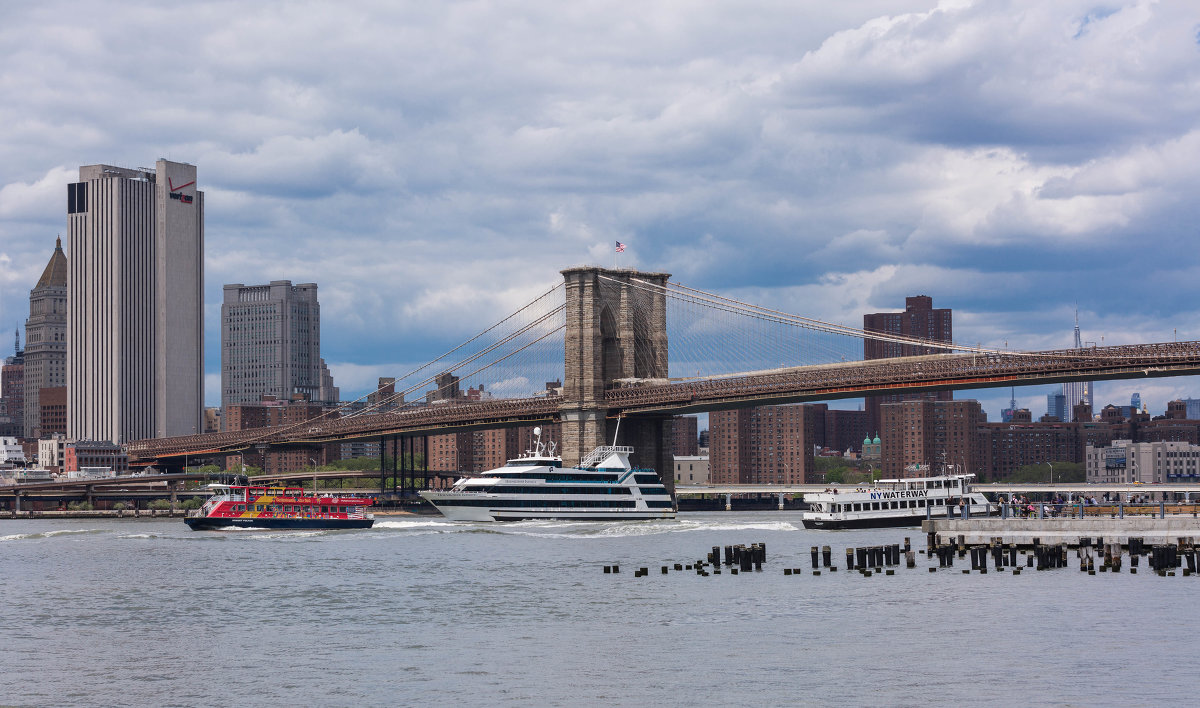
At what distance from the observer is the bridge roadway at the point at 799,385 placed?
89938mm

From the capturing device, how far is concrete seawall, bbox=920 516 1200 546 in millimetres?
62469

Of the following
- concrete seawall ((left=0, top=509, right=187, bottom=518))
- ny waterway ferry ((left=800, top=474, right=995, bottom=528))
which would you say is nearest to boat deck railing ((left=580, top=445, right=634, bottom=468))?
ny waterway ferry ((left=800, top=474, right=995, bottom=528))

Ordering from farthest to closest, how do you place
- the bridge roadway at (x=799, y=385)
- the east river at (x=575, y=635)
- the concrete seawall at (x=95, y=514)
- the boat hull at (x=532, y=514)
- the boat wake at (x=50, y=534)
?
1. the concrete seawall at (x=95, y=514)
2. the boat hull at (x=532, y=514)
3. the boat wake at (x=50, y=534)
4. the bridge roadway at (x=799, y=385)
5. the east river at (x=575, y=635)

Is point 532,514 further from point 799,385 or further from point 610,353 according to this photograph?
point 610,353

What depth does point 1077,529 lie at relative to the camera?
6450 cm

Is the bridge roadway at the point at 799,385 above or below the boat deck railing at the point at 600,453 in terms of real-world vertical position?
above

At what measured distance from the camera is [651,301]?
13488cm

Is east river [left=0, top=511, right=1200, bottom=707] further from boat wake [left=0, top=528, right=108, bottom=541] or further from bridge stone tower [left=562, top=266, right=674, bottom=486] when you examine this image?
bridge stone tower [left=562, top=266, right=674, bottom=486]

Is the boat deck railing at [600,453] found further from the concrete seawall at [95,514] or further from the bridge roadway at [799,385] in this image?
the concrete seawall at [95,514]

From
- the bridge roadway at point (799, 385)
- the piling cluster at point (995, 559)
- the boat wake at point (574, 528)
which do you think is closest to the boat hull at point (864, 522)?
the boat wake at point (574, 528)

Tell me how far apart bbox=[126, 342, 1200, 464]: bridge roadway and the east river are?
96.4ft

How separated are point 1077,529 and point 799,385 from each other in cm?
4272

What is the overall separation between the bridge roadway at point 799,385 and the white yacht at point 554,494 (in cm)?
940

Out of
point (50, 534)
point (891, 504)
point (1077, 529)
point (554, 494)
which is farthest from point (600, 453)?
point (1077, 529)
